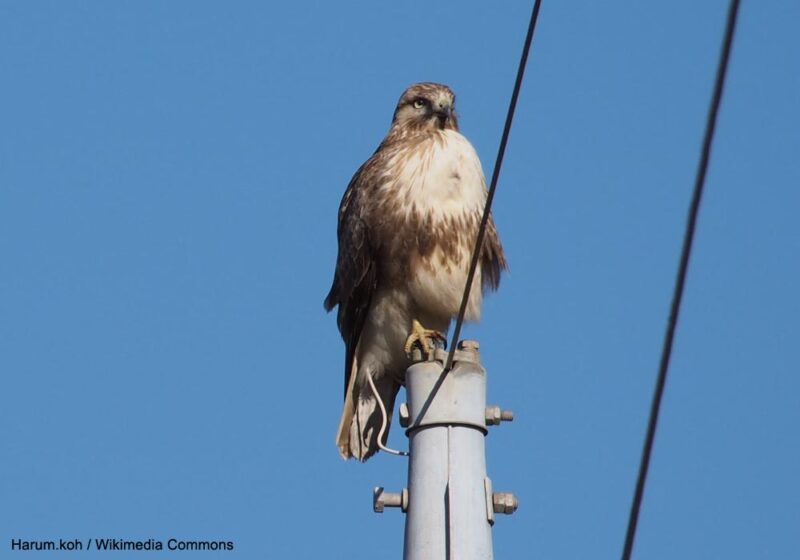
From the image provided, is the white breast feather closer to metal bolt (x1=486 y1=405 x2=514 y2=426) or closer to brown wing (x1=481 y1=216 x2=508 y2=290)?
brown wing (x1=481 y1=216 x2=508 y2=290)

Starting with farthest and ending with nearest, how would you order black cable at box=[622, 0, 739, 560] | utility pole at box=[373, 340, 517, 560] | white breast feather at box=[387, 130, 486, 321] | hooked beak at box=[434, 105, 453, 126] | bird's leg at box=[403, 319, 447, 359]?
hooked beak at box=[434, 105, 453, 126] → white breast feather at box=[387, 130, 486, 321] → bird's leg at box=[403, 319, 447, 359] → utility pole at box=[373, 340, 517, 560] → black cable at box=[622, 0, 739, 560]

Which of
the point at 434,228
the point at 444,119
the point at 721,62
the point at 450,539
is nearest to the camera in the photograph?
the point at 721,62

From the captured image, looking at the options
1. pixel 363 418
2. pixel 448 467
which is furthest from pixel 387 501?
pixel 363 418

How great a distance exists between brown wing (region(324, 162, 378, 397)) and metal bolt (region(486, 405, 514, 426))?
264 centimetres

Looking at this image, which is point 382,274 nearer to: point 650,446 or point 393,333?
point 393,333

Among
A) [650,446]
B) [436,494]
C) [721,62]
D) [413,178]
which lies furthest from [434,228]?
[721,62]

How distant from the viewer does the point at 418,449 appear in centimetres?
444

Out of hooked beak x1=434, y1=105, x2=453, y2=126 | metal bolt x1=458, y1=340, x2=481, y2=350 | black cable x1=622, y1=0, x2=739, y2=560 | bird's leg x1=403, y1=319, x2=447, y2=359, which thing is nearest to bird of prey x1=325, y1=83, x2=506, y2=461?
bird's leg x1=403, y1=319, x2=447, y2=359

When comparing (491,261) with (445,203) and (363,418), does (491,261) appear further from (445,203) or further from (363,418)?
(363,418)

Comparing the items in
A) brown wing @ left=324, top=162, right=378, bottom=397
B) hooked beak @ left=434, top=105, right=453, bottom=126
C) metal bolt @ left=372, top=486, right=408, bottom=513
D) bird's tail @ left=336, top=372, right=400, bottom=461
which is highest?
hooked beak @ left=434, top=105, right=453, bottom=126

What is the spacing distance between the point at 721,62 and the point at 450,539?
2.02 m

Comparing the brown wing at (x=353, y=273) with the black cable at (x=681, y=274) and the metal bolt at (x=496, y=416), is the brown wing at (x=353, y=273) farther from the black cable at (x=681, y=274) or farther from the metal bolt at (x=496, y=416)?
the black cable at (x=681, y=274)

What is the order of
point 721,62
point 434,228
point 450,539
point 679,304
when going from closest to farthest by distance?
point 721,62, point 679,304, point 450,539, point 434,228

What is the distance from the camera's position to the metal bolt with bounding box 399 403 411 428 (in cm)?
458
